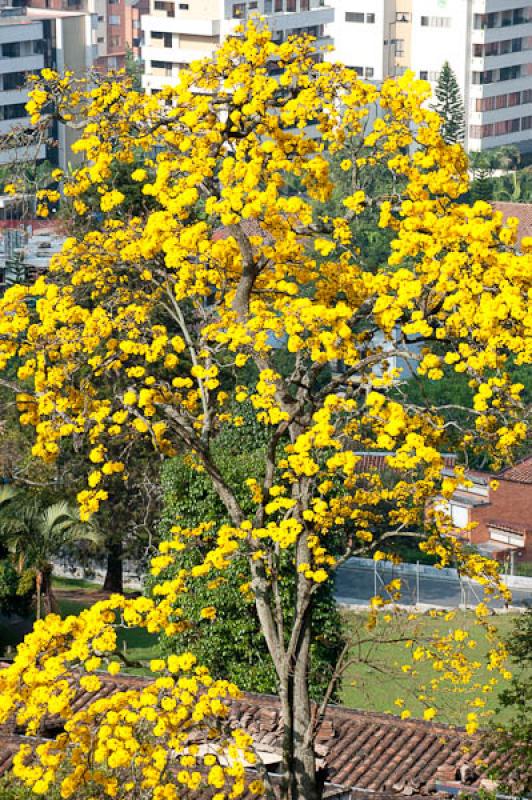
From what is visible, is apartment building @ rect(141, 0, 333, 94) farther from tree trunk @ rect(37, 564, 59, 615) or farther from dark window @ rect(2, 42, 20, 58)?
tree trunk @ rect(37, 564, 59, 615)

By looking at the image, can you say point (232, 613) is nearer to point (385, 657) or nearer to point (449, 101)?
point (385, 657)

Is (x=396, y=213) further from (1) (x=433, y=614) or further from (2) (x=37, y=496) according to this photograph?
(2) (x=37, y=496)

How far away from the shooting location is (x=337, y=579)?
51.8 metres

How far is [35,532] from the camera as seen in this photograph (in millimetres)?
38125

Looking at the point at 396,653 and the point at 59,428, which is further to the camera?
the point at 396,653

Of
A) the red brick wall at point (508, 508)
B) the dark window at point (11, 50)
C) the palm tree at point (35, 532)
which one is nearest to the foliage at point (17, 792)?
the palm tree at point (35, 532)

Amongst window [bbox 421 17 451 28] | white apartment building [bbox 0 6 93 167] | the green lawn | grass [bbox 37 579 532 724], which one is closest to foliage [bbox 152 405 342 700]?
the green lawn

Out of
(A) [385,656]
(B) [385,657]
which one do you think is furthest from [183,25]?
(B) [385,657]

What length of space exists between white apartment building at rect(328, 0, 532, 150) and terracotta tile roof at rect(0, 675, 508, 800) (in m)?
91.0

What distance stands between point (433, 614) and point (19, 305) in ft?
21.1

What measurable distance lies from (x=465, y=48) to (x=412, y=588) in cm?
7137

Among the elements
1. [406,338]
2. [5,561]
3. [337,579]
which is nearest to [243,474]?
[5,561]

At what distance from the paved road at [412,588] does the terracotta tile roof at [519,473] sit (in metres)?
3.30

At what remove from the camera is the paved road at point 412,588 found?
4959 cm
